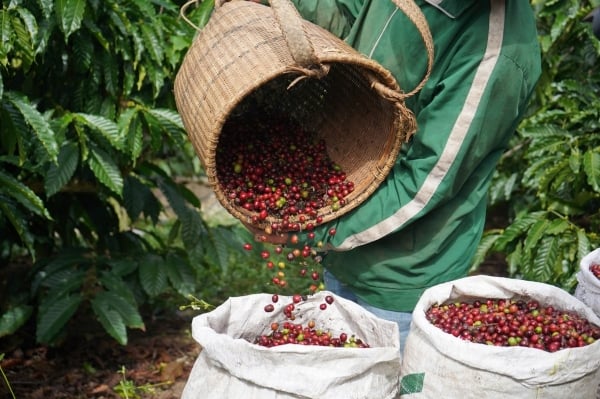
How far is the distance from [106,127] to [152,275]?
71 centimetres

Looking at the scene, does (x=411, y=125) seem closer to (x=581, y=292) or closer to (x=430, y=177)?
(x=430, y=177)

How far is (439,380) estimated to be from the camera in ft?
5.77

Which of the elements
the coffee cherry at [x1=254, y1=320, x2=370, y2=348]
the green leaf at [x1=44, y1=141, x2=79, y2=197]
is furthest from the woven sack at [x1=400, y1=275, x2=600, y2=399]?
the green leaf at [x1=44, y1=141, x2=79, y2=197]

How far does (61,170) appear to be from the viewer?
111 inches

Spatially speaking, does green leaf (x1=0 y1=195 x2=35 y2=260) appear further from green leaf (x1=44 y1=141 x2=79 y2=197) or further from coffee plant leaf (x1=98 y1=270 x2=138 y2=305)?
coffee plant leaf (x1=98 y1=270 x2=138 y2=305)

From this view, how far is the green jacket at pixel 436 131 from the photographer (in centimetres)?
188

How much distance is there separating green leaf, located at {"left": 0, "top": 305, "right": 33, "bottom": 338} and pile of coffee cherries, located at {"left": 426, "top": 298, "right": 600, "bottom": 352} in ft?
6.04

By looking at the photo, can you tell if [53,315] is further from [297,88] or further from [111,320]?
[297,88]

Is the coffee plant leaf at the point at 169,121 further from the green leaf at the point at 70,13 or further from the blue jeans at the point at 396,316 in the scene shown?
the blue jeans at the point at 396,316

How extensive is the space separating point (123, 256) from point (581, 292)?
6.41 feet

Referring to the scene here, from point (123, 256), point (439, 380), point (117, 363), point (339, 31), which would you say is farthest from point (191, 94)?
point (117, 363)

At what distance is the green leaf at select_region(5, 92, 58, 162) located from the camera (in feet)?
8.57

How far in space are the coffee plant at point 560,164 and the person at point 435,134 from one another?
1.07 m

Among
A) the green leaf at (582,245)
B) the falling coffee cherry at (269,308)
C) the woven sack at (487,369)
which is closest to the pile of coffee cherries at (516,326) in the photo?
the woven sack at (487,369)
